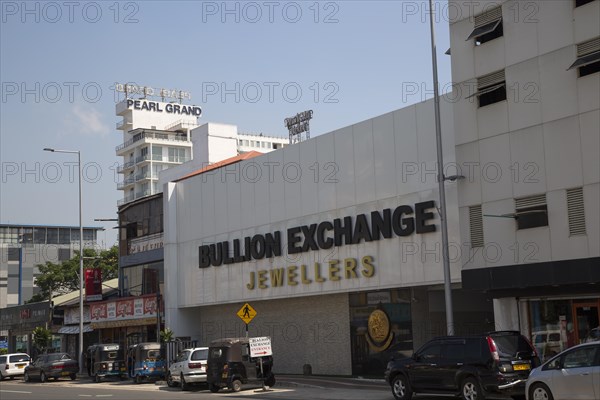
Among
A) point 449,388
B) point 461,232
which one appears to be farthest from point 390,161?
point 449,388

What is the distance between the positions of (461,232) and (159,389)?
14.0 meters

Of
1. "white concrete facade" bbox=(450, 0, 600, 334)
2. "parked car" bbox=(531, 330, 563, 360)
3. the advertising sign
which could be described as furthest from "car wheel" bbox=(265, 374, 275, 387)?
"parked car" bbox=(531, 330, 563, 360)

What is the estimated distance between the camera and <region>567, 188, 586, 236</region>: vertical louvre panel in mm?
22656

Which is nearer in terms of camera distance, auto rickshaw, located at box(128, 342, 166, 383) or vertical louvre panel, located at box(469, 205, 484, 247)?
vertical louvre panel, located at box(469, 205, 484, 247)

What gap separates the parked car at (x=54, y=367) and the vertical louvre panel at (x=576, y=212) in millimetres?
27203

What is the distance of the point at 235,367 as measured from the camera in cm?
2792

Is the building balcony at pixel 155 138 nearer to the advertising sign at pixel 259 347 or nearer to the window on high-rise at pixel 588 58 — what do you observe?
the advertising sign at pixel 259 347

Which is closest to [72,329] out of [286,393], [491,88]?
[286,393]

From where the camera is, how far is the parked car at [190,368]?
30719mm

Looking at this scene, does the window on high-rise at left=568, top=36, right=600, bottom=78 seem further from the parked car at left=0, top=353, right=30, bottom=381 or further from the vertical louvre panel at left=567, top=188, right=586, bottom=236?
the parked car at left=0, top=353, right=30, bottom=381

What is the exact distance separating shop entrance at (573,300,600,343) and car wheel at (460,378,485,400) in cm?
470

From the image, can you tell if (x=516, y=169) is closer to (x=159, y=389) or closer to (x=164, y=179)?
(x=159, y=389)

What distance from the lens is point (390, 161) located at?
101 feet

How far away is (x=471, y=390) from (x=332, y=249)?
13556mm
